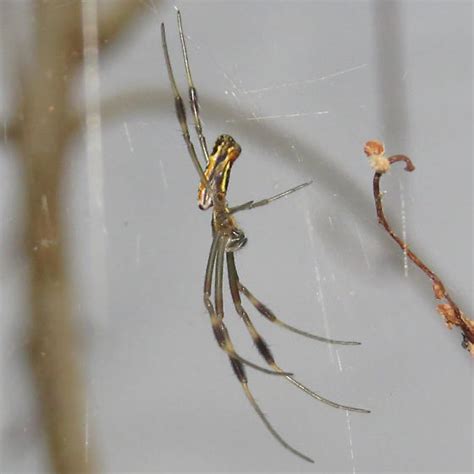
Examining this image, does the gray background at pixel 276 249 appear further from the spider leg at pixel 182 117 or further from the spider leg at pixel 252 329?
the spider leg at pixel 182 117

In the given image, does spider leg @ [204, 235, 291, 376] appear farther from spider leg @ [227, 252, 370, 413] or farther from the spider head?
the spider head

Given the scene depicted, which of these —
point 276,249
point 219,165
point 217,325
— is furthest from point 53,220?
point 219,165

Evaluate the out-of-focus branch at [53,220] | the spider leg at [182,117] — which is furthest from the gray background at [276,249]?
the spider leg at [182,117]

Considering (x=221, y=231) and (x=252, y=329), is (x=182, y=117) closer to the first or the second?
(x=221, y=231)

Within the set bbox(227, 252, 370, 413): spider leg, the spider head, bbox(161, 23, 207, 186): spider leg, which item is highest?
bbox(161, 23, 207, 186): spider leg

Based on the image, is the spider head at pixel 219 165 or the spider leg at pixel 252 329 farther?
the spider leg at pixel 252 329

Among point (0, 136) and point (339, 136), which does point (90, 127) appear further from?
point (339, 136)

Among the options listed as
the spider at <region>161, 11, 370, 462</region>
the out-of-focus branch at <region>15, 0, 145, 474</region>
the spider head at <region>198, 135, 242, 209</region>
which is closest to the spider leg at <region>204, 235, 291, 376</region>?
the spider at <region>161, 11, 370, 462</region>
